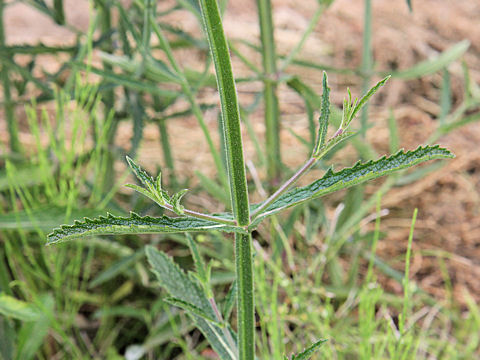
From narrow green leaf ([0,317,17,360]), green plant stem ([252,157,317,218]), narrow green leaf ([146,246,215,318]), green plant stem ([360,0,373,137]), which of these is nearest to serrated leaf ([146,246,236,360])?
narrow green leaf ([146,246,215,318])

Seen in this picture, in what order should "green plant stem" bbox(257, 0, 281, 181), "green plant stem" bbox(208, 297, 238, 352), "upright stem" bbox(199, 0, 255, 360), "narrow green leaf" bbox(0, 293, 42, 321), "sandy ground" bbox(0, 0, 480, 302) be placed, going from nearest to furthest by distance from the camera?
"upright stem" bbox(199, 0, 255, 360)
"green plant stem" bbox(208, 297, 238, 352)
"narrow green leaf" bbox(0, 293, 42, 321)
"green plant stem" bbox(257, 0, 281, 181)
"sandy ground" bbox(0, 0, 480, 302)

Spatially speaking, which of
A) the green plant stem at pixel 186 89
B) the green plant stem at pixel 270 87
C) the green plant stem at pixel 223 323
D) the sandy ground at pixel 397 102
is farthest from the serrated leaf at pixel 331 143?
the sandy ground at pixel 397 102

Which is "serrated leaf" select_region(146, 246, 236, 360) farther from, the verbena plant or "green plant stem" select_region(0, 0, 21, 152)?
"green plant stem" select_region(0, 0, 21, 152)

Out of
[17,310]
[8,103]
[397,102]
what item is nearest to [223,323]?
[17,310]

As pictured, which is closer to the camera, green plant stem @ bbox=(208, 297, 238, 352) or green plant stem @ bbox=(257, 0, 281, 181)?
green plant stem @ bbox=(208, 297, 238, 352)

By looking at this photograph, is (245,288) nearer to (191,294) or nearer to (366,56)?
(191,294)

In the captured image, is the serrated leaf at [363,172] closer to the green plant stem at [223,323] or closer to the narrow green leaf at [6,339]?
the green plant stem at [223,323]

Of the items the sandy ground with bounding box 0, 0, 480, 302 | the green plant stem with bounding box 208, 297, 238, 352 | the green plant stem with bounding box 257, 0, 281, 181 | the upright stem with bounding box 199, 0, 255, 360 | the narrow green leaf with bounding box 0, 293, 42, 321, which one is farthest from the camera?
the sandy ground with bounding box 0, 0, 480, 302
